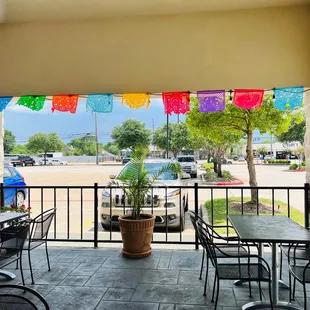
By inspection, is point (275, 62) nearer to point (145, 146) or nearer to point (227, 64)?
point (227, 64)

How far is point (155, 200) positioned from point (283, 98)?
2295 mm

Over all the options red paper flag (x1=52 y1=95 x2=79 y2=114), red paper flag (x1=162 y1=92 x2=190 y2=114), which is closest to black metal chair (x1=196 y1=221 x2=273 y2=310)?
red paper flag (x1=162 y1=92 x2=190 y2=114)

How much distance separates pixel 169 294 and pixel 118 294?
1.50 feet

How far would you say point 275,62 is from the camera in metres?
3.84

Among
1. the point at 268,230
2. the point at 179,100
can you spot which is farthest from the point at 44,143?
the point at 268,230

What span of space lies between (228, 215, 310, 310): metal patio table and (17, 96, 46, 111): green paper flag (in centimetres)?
298

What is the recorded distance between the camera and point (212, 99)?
3.89 meters

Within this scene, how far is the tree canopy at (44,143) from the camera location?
31.5 m

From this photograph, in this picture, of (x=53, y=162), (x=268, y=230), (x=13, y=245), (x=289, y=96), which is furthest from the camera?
(x=53, y=162)

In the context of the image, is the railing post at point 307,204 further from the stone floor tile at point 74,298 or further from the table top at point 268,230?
the stone floor tile at point 74,298

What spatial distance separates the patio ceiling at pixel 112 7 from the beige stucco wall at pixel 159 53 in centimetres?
9

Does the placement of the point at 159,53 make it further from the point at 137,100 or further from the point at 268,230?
the point at 268,230

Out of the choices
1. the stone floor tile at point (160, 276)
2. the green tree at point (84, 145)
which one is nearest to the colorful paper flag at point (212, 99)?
the stone floor tile at point (160, 276)

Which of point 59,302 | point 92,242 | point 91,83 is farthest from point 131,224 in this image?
point 91,83
